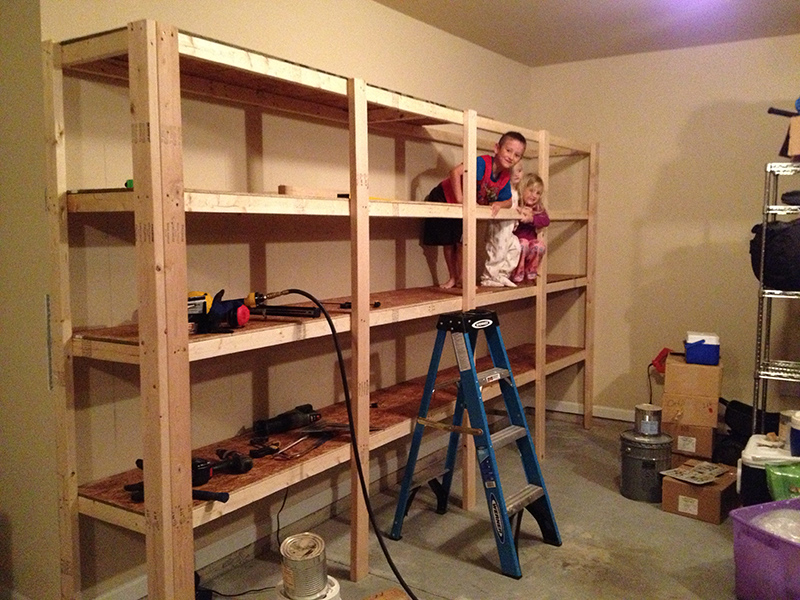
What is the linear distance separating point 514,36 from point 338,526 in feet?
10.0

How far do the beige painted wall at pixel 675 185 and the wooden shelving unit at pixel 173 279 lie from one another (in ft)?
7.30

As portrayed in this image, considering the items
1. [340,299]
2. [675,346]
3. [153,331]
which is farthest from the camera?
[675,346]

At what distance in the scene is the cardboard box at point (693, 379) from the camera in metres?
3.79

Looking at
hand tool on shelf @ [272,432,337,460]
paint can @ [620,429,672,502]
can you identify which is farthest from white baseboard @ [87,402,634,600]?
paint can @ [620,429,672,502]

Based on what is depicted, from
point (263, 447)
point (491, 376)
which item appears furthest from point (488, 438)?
point (263, 447)

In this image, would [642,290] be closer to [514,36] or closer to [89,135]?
[514,36]

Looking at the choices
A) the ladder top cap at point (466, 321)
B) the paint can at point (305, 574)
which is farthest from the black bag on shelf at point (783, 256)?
the paint can at point (305, 574)

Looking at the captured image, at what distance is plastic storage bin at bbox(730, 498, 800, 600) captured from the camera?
7.73 feet

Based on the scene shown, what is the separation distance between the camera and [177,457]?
1.96m

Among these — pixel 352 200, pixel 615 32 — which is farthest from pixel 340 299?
pixel 615 32

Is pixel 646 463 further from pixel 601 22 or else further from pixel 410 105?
pixel 601 22

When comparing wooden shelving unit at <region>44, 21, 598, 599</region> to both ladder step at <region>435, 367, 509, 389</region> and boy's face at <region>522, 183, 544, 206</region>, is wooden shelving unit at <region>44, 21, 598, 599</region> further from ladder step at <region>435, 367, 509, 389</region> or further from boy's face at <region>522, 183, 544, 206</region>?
boy's face at <region>522, 183, 544, 206</region>

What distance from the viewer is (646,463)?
11.6ft

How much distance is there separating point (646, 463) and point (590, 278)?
1621 millimetres
